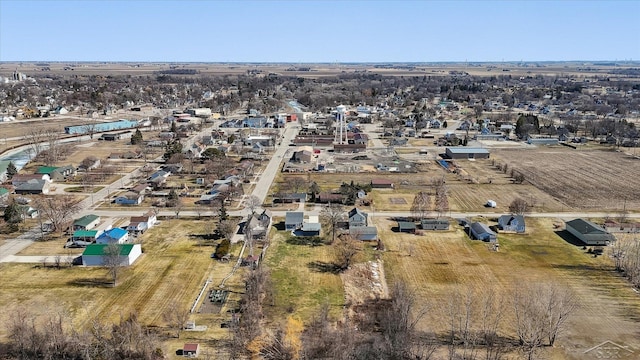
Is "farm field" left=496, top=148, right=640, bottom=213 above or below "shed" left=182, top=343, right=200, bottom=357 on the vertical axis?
above

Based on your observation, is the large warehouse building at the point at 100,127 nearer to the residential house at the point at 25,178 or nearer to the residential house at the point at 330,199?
the residential house at the point at 25,178

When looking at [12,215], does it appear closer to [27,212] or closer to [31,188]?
[27,212]

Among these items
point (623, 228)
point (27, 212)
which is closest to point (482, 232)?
point (623, 228)

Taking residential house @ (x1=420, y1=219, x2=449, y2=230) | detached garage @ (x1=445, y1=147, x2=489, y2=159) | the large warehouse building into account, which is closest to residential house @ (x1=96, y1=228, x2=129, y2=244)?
residential house @ (x1=420, y1=219, x2=449, y2=230)

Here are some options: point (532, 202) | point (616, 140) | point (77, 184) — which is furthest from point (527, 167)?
point (77, 184)

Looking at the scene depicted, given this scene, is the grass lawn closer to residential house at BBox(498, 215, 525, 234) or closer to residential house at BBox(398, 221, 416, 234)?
residential house at BBox(398, 221, 416, 234)

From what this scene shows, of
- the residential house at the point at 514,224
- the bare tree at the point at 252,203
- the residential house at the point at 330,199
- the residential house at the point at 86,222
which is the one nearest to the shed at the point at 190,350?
the residential house at the point at 86,222
